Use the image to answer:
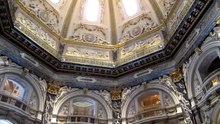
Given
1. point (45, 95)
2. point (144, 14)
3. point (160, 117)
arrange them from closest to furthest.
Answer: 1. point (160, 117)
2. point (45, 95)
3. point (144, 14)

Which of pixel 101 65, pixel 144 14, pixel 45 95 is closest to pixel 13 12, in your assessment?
pixel 45 95

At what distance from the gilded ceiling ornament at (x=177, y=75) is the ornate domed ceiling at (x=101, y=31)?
4.55 feet

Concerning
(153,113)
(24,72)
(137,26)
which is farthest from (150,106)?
(24,72)

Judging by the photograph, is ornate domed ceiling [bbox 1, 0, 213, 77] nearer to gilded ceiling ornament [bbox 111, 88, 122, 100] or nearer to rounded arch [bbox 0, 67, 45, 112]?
gilded ceiling ornament [bbox 111, 88, 122, 100]

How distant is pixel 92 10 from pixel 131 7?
11.4ft

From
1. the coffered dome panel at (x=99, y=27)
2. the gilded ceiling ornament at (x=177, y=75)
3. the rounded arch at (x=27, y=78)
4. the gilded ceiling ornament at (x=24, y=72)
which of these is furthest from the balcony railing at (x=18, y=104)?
the gilded ceiling ornament at (x=177, y=75)

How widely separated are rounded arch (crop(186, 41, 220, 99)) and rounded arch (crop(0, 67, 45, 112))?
362 inches

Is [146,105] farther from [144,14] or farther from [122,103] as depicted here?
[144,14]

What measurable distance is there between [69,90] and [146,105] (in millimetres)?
5449

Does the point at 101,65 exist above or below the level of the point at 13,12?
below

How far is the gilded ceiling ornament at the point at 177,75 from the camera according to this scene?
15769mm

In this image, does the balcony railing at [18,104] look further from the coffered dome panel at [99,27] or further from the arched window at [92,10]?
the arched window at [92,10]

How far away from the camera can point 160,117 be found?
14938 millimetres

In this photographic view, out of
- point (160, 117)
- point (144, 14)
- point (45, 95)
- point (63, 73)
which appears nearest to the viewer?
point (160, 117)
